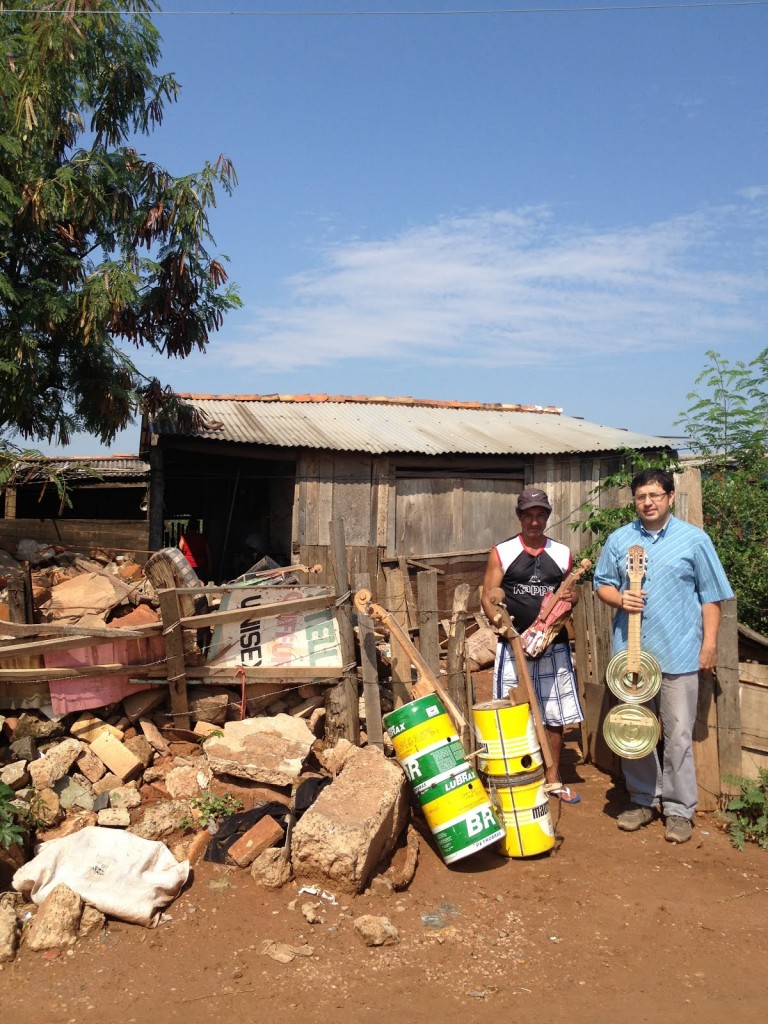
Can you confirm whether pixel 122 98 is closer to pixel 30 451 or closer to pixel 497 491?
pixel 30 451

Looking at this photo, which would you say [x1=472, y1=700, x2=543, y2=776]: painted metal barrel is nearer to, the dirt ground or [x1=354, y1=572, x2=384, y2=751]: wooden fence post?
the dirt ground

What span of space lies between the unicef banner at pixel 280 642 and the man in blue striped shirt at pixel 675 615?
1891 mm

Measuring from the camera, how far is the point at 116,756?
466 centimetres

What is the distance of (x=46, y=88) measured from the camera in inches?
325

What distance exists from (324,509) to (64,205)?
4832 millimetres

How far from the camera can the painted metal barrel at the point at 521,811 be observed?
13.1 feet

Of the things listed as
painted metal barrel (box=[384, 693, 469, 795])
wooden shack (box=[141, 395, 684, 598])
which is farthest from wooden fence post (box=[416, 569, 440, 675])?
wooden shack (box=[141, 395, 684, 598])

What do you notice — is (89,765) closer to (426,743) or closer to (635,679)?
(426,743)

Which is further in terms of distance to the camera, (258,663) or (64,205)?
(64,205)

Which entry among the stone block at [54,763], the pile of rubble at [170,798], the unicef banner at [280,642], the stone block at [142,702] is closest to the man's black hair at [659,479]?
the pile of rubble at [170,798]

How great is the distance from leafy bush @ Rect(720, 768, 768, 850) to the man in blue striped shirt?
0.27 meters

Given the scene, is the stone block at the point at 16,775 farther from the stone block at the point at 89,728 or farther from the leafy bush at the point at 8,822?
the stone block at the point at 89,728

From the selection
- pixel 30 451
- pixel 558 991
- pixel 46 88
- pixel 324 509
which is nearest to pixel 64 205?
pixel 46 88

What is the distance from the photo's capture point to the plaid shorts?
445 centimetres
